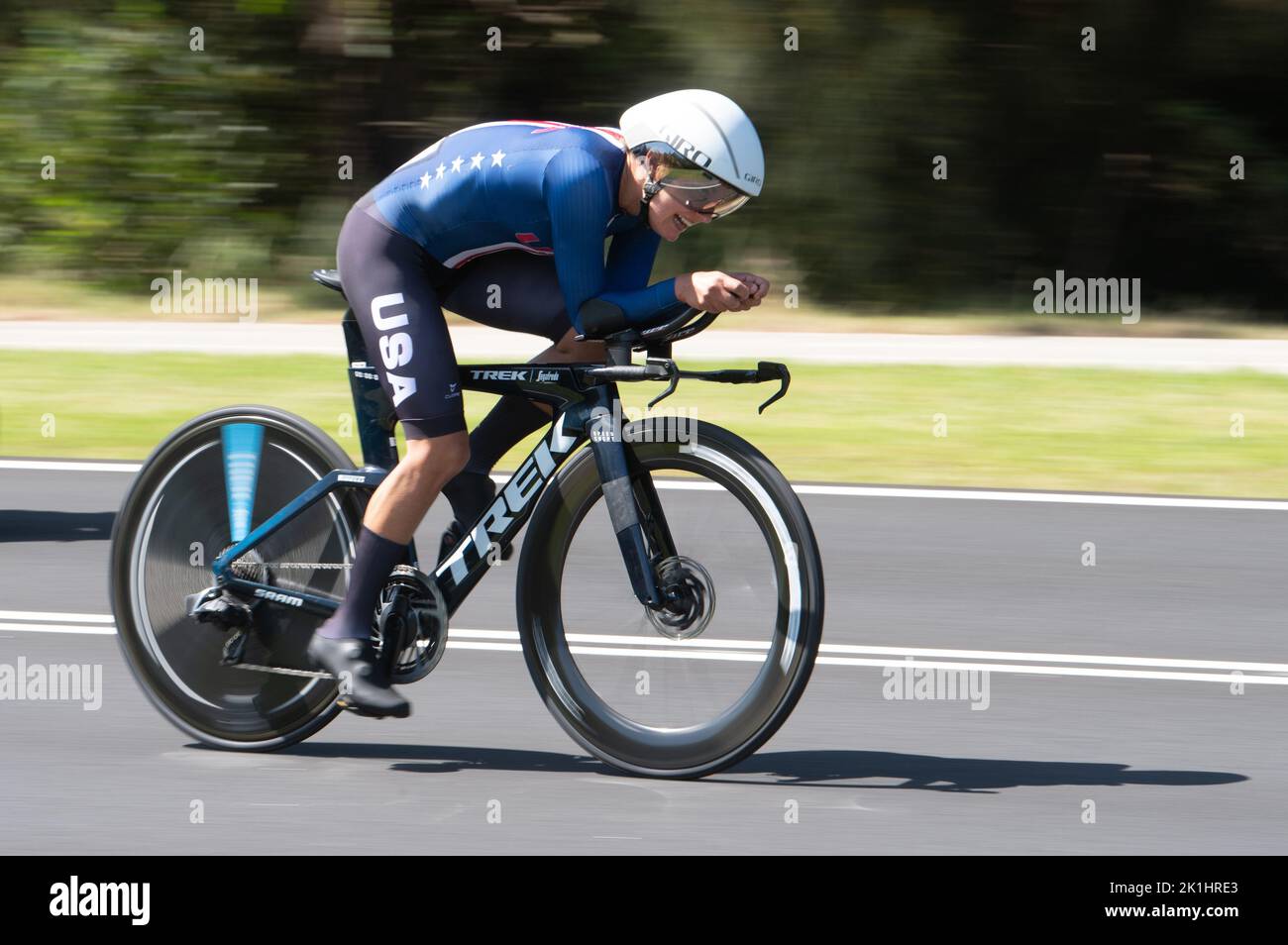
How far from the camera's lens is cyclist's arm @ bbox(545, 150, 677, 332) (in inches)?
188

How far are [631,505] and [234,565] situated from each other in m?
1.16

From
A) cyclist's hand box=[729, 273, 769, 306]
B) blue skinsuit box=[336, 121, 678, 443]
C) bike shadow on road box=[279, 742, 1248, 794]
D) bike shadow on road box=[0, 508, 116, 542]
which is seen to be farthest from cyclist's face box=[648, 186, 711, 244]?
bike shadow on road box=[0, 508, 116, 542]

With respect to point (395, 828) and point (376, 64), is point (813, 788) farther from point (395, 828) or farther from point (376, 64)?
point (376, 64)

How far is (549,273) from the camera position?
17.1ft

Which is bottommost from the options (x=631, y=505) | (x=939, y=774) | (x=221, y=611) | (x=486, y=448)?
(x=939, y=774)

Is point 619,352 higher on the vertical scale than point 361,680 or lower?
higher

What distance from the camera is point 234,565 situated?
5414 mm

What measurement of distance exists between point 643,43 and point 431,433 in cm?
1296

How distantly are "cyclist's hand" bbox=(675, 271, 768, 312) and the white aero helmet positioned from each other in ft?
0.70

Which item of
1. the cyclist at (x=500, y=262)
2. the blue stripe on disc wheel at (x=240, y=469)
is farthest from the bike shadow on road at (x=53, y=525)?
the cyclist at (x=500, y=262)

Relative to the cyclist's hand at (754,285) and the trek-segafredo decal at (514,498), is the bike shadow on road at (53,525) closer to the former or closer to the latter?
the trek-segafredo decal at (514,498)

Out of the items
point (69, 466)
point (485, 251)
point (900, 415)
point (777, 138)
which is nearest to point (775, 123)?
point (777, 138)

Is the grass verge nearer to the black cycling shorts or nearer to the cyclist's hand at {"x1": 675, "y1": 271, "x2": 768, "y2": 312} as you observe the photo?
the black cycling shorts

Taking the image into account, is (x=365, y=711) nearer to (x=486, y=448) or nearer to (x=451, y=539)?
(x=451, y=539)
